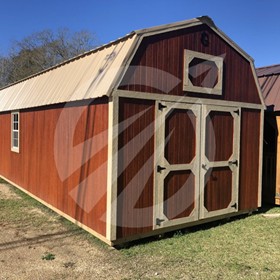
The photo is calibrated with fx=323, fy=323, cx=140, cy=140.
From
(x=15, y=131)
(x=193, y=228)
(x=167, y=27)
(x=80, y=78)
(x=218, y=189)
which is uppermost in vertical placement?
(x=167, y=27)

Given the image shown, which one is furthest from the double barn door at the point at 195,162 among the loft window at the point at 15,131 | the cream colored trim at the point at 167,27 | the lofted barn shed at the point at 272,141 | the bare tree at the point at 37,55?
the bare tree at the point at 37,55

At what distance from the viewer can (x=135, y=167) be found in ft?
16.1

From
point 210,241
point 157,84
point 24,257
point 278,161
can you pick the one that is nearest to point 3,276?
point 24,257

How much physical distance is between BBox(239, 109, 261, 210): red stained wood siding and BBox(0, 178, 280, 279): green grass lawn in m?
0.54

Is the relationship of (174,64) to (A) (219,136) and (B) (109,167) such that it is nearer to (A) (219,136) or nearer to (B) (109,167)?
(A) (219,136)

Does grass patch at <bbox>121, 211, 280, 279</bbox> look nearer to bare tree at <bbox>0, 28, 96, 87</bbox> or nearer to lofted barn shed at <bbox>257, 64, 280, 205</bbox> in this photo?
lofted barn shed at <bbox>257, 64, 280, 205</bbox>

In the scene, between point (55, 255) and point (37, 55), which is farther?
point (37, 55)

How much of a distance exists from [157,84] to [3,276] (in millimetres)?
3409

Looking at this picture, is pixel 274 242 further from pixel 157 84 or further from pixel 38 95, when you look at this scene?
pixel 38 95

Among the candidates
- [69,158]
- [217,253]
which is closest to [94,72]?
[69,158]

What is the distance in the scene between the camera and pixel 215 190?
19.9 ft

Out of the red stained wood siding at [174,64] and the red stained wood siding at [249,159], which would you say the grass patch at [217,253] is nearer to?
the red stained wood siding at [249,159]

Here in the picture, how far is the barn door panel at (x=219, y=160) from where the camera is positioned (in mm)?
5836

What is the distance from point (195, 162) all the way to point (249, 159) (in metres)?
1.70
